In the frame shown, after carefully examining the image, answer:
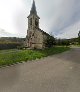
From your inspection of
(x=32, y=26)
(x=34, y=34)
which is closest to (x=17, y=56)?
(x=34, y=34)

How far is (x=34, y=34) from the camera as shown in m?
39.3

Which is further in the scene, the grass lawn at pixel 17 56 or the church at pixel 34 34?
the church at pixel 34 34

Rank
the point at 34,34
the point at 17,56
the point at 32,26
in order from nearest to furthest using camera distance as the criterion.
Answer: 1. the point at 17,56
2. the point at 34,34
3. the point at 32,26

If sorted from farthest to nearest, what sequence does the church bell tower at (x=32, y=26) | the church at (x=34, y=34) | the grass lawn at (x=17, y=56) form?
the church bell tower at (x=32, y=26)
the church at (x=34, y=34)
the grass lawn at (x=17, y=56)

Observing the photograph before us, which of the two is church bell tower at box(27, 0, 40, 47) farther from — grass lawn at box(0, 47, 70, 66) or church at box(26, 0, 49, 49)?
grass lawn at box(0, 47, 70, 66)

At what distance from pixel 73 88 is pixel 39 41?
1268 inches

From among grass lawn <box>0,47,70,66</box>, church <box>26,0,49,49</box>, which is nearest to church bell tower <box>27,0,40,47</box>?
church <box>26,0,49,49</box>

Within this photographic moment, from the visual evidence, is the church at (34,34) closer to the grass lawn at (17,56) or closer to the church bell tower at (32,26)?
the church bell tower at (32,26)

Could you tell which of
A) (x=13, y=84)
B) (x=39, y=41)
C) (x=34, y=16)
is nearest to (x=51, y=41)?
(x=39, y=41)

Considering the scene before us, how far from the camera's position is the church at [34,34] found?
38.1m

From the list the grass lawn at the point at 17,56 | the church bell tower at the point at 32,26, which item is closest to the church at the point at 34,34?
the church bell tower at the point at 32,26

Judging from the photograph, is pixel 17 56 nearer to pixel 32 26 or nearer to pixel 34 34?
pixel 34 34

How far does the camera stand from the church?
125ft

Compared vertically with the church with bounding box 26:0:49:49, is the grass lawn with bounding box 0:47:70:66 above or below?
below
